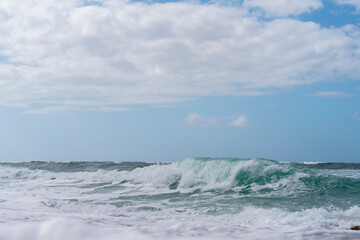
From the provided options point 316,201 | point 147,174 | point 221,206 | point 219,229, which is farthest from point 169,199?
point 219,229

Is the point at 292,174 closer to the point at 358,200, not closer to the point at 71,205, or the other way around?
the point at 358,200

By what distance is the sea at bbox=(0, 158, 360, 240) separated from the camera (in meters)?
3.51

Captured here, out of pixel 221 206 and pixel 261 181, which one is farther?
pixel 261 181

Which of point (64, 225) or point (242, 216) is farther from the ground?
point (64, 225)

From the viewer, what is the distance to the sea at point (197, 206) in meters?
3.51

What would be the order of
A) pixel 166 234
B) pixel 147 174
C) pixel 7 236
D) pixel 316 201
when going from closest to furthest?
pixel 7 236
pixel 166 234
pixel 316 201
pixel 147 174

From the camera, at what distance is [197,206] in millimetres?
7805

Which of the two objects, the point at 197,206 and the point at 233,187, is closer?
the point at 197,206

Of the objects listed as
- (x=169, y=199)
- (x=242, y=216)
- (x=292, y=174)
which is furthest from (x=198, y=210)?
(x=292, y=174)

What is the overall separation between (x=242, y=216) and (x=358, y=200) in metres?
4.14

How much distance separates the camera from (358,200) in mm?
8680

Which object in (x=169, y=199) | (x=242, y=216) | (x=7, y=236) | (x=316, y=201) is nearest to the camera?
(x=7, y=236)

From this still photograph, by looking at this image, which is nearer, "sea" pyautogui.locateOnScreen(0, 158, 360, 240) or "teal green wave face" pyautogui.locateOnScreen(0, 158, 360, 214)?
"sea" pyautogui.locateOnScreen(0, 158, 360, 240)

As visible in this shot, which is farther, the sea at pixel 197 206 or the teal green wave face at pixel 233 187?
the teal green wave face at pixel 233 187
